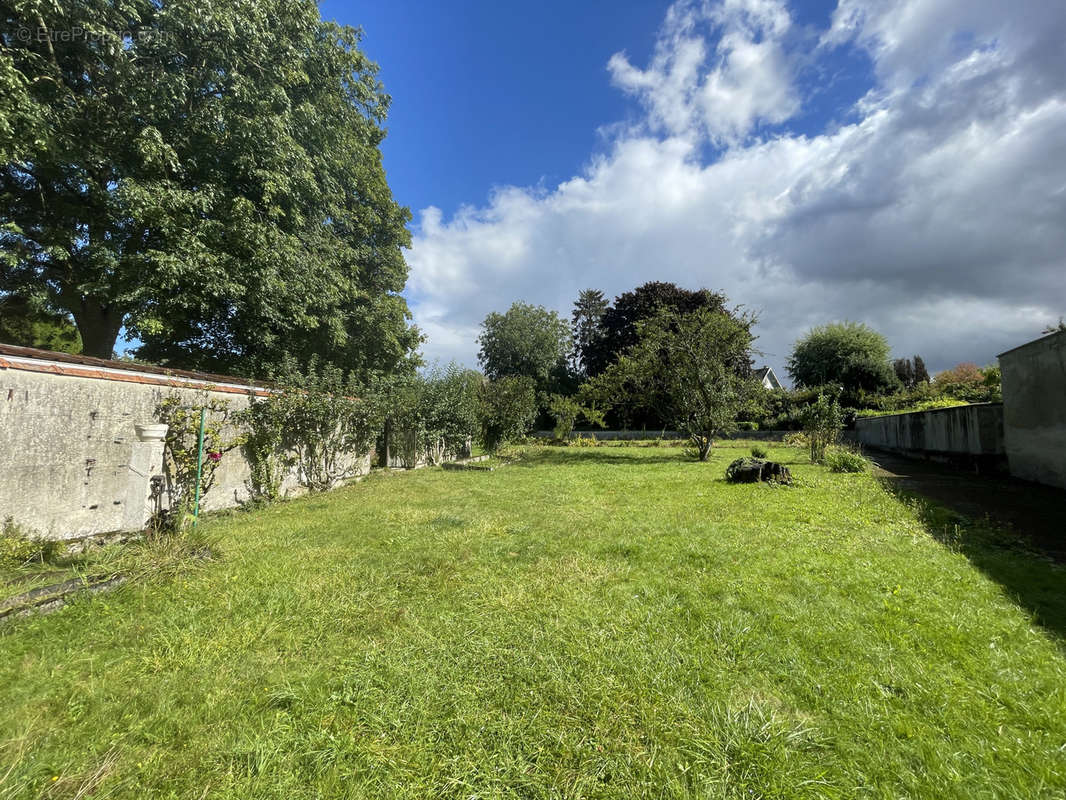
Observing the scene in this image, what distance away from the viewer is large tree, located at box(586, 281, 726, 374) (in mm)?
26125

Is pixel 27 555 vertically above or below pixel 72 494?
below

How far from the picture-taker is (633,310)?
27.5 meters

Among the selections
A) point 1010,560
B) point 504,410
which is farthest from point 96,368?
point 504,410

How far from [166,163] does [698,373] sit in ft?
46.4

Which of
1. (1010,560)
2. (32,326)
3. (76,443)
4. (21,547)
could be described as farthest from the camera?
(32,326)

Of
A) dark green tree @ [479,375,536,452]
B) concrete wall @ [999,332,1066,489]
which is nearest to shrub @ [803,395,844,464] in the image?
concrete wall @ [999,332,1066,489]

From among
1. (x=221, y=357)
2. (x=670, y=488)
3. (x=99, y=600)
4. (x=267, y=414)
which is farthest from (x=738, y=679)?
(x=221, y=357)

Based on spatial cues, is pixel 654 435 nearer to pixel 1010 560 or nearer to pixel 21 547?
pixel 1010 560

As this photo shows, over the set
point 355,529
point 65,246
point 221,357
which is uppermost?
point 65,246

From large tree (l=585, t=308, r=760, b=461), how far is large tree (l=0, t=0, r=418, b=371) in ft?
33.4

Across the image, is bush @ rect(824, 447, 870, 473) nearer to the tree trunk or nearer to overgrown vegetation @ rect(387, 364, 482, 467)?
overgrown vegetation @ rect(387, 364, 482, 467)

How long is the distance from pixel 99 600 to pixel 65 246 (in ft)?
32.6

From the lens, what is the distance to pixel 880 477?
348 inches

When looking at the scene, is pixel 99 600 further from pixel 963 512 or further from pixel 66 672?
pixel 963 512
